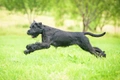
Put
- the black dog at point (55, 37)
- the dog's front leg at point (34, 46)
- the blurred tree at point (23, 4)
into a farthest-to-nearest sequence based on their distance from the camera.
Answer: the blurred tree at point (23, 4)
the black dog at point (55, 37)
the dog's front leg at point (34, 46)

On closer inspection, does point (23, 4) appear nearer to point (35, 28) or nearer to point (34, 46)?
point (35, 28)

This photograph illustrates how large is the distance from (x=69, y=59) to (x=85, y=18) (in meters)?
24.1

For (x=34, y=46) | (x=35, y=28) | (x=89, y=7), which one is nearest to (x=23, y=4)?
(x=89, y=7)

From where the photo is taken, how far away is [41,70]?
7.79 m

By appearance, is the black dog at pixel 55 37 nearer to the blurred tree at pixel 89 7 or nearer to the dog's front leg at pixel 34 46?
the dog's front leg at pixel 34 46

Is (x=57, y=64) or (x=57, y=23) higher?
(x=57, y=64)

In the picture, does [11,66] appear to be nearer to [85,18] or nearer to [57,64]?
[57,64]

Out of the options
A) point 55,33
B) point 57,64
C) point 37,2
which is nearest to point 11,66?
point 57,64

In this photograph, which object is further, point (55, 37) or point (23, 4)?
point (23, 4)

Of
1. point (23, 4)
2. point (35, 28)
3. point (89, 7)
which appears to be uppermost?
point (35, 28)

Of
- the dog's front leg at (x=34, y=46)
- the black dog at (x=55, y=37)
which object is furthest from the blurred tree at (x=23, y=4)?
the dog's front leg at (x=34, y=46)

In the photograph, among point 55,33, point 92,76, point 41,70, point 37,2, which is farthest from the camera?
point 37,2

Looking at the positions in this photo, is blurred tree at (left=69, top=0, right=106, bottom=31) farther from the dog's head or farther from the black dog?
the dog's head

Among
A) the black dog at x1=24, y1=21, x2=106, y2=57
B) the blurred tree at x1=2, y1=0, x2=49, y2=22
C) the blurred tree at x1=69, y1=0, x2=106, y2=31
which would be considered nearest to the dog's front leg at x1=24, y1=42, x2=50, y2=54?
the black dog at x1=24, y1=21, x2=106, y2=57
